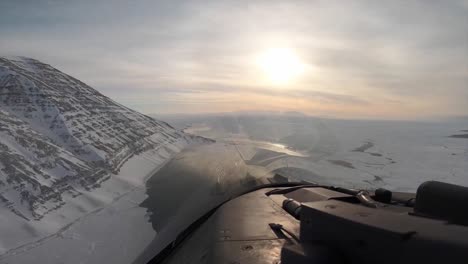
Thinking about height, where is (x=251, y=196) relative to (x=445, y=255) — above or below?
below

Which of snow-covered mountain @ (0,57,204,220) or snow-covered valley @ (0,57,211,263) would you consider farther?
snow-covered mountain @ (0,57,204,220)

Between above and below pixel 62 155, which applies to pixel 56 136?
above

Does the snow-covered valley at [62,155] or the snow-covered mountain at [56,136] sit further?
the snow-covered mountain at [56,136]

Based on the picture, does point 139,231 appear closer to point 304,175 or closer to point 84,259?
point 84,259

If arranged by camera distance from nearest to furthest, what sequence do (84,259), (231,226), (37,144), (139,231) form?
(231,226)
(84,259)
(139,231)
(37,144)

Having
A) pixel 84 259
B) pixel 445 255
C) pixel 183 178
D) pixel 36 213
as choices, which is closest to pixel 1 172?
pixel 36 213

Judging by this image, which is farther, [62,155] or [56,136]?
[56,136]

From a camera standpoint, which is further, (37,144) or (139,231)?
(37,144)

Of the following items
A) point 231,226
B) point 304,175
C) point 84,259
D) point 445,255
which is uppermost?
point 445,255
